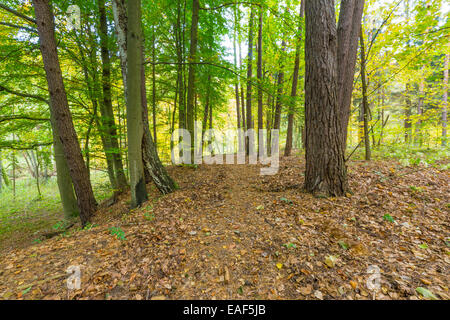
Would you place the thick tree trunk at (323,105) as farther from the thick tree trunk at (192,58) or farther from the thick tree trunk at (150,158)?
the thick tree trunk at (192,58)

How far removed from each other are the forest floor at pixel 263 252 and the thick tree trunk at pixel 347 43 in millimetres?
2320

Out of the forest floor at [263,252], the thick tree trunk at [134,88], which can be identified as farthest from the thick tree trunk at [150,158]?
the forest floor at [263,252]

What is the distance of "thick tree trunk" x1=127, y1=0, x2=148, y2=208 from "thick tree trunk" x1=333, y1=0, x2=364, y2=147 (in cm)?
515

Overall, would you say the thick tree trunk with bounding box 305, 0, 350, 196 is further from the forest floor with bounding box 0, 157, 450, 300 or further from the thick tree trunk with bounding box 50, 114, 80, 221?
the thick tree trunk with bounding box 50, 114, 80, 221

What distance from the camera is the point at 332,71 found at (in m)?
3.58

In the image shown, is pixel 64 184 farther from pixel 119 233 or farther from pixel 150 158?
pixel 119 233

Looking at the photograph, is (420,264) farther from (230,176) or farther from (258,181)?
(230,176)

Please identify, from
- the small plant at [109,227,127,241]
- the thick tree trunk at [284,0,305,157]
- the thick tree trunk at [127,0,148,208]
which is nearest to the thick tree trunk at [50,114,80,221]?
the thick tree trunk at [127,0,148,208]

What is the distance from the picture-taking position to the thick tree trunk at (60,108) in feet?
12.8

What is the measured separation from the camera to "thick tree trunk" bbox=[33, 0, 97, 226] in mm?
3916

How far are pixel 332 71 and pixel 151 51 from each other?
338 inches

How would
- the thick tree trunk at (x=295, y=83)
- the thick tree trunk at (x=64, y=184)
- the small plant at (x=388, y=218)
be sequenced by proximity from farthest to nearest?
the thick tree trunk at (x=64, y=184) → the thick tree trunk at (x=295, y=83) → the small plant at (x=388, y=218)

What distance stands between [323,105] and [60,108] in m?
6.27
